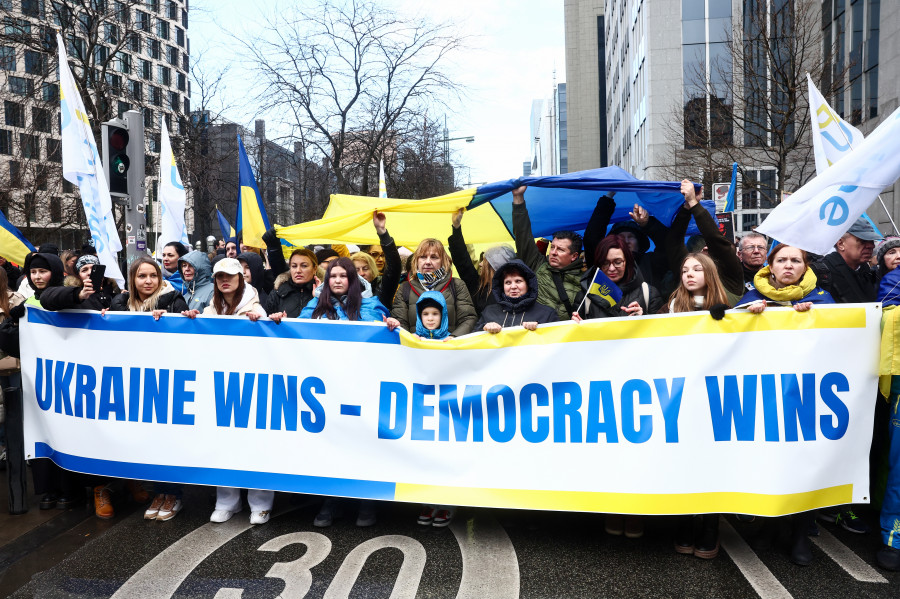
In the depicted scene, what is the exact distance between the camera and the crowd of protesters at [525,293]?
406cm

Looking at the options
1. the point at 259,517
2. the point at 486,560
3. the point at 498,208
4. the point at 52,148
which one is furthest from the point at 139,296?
the point at 52,148

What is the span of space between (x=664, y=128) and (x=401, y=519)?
2948 cm

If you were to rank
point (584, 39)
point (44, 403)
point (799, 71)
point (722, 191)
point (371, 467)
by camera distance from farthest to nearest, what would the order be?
point (584, 39)
point (799, 71)
point (722, 191)
point (44, 403)
point (371, 467)

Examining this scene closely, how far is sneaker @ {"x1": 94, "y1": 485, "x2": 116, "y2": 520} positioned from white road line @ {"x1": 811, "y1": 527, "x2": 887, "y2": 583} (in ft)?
14.9

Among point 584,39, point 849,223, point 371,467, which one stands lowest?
point 371,467

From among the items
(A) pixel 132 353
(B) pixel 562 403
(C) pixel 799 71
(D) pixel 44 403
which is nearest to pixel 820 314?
(B) pixel 562 403

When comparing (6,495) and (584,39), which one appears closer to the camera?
(6,495)

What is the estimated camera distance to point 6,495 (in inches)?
207

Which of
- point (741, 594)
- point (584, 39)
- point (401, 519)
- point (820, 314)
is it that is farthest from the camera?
point (584, 39)

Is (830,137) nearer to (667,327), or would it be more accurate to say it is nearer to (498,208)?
(498,208)

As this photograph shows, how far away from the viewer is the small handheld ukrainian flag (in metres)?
4.88

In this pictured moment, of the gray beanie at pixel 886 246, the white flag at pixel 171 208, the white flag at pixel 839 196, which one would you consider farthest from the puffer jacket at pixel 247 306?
the gray beanie at pixel 886 246

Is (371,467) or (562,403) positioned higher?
(562,403)

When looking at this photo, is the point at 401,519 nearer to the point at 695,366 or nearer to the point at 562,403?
the point at 562,403
